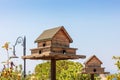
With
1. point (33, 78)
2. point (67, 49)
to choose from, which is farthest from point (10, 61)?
Result: point (67, 49)

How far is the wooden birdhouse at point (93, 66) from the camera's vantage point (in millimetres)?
22562

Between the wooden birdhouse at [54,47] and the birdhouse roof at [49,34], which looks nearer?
the wooden birdhouse at [54,47]

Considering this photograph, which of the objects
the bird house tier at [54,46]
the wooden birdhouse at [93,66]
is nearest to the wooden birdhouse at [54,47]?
the bird house tier at [54,46]

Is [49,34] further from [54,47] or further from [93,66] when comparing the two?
[93,66]

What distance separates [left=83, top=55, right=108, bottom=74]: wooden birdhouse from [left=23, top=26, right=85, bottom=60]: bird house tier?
6.09m

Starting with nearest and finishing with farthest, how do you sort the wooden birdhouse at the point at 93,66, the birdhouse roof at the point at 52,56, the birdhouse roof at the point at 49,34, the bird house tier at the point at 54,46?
the birdhouse roof at the point at 52,56 → the bird house tier at the point at 54,46 → the birdhouse roof at the point at 49,34 → the wooden birdhouse at the point at 93,66

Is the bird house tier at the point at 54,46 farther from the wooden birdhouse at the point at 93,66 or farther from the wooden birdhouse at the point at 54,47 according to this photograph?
the wooden birdhouse at the point at 93,66

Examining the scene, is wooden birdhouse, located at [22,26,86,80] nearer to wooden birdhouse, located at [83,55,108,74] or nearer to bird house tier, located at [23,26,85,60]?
bird house tier, located at [23,26,85,60]

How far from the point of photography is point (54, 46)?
15.3 metres

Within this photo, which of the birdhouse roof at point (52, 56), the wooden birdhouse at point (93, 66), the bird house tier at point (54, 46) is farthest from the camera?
Answer: the wooden birdhouse at point (93, 66)

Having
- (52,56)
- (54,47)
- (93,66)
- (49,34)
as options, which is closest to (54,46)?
(54,47)

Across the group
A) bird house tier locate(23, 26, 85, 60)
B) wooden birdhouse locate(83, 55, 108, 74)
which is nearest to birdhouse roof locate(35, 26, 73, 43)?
bird house tier locate(23, 26, 85, 60)

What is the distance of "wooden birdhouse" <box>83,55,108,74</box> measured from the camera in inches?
888

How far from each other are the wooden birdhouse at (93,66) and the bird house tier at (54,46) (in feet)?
20.0
